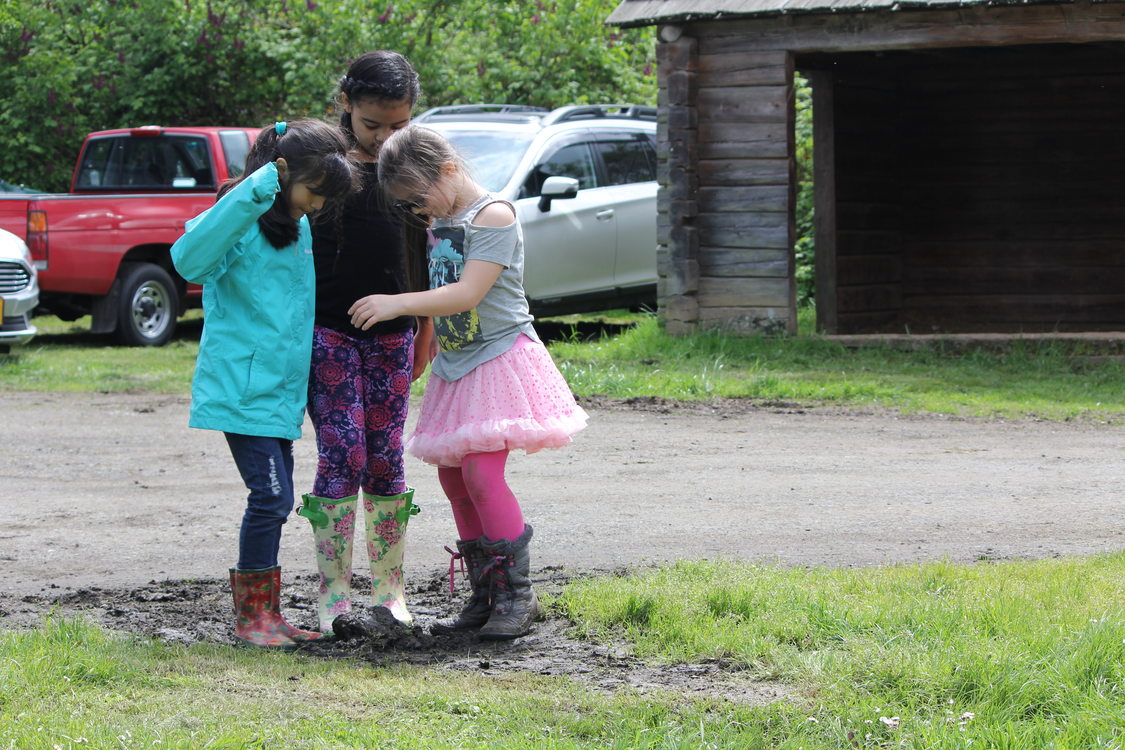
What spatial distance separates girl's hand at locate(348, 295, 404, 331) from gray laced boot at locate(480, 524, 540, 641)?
0.82 m

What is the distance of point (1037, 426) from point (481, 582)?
4.66m

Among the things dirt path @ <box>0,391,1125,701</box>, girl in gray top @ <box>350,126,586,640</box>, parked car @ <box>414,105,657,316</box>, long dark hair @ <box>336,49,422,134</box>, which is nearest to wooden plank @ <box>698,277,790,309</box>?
parked car @ <box>414,105,657,316</box>

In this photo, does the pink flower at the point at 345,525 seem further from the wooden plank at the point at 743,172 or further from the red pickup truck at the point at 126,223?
the red pickup truck at the point at 126,223

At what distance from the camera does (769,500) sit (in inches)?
241

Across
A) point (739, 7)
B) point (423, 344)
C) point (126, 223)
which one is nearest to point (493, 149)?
point (739, 7)

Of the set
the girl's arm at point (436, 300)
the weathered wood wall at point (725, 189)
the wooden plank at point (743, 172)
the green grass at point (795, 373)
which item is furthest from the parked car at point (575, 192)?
the girl's arm at point (436, 300)

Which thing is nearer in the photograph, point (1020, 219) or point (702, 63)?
point (702, 63)

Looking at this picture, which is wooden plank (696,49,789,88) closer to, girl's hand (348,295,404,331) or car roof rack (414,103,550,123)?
car roof rack (414,103,550,123)

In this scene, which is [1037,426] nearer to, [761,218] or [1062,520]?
[1062,520]

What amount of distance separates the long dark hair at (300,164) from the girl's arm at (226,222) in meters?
0.10

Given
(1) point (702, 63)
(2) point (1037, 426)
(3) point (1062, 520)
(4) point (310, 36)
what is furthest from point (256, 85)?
(3) point (1062, 520)

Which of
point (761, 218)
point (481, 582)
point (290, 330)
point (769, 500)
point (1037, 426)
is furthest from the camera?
point (761, 218)

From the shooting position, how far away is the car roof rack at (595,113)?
1227 centimetres

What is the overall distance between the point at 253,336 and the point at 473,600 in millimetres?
1097
